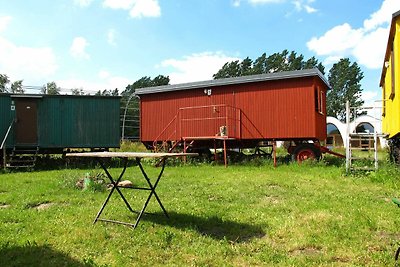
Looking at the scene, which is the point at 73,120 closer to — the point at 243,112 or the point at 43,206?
the point at 243,112

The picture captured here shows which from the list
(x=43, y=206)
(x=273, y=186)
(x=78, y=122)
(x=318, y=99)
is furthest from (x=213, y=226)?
(x=78, y=122)

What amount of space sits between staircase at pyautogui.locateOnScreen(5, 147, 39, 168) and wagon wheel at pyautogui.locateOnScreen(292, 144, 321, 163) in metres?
9.26

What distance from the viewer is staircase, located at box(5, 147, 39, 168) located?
14.4 meters

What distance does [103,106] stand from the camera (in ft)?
53.1

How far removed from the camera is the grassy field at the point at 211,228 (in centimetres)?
427

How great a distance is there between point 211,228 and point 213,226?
91 mm

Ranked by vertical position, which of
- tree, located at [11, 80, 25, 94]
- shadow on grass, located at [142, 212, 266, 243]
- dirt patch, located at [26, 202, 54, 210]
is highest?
tree, located at [11, 80, 25, 94]

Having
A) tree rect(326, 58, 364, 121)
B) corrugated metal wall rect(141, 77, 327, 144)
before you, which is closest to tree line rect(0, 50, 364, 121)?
tree rect(326, 58, 364, 121)

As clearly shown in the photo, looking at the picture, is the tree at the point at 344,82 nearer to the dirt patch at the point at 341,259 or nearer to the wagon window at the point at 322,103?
the wagon window at the point at 322,103

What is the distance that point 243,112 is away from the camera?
15547 millimetres

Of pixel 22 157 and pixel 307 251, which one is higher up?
pixel 22 157

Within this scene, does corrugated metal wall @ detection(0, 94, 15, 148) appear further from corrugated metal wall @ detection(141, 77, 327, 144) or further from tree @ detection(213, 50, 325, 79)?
tree @ detection(213, 50, 325, 79)

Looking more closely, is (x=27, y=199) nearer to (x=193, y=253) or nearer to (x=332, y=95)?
(x=193, y=253)

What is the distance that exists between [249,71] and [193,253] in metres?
66.5
